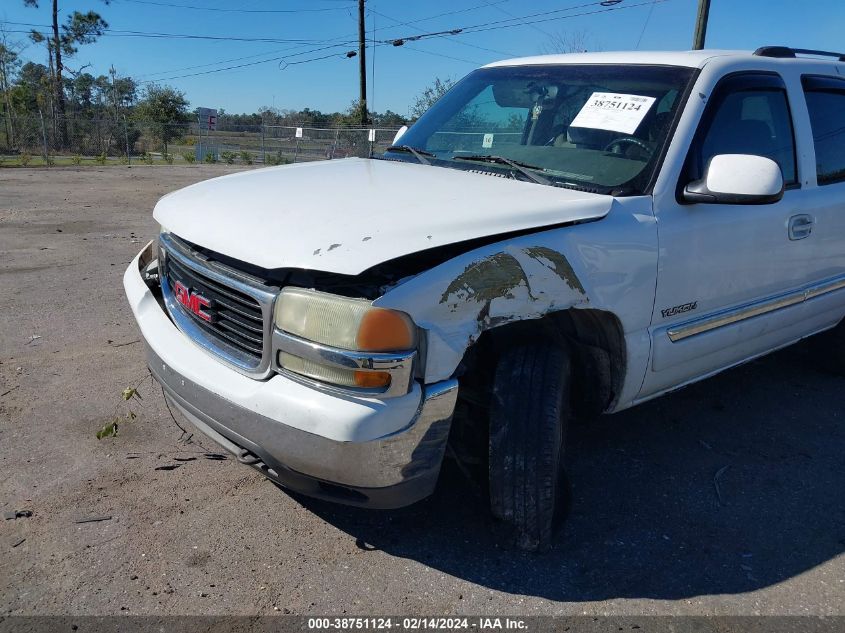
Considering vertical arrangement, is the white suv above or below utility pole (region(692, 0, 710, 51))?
below

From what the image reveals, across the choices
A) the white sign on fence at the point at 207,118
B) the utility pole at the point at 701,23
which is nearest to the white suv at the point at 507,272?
the utility pole at the point at 701,23

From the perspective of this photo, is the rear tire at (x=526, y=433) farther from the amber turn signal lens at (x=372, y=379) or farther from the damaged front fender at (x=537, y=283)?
the amber turn signal lens at (x=372, y=379)

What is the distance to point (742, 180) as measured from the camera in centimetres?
270

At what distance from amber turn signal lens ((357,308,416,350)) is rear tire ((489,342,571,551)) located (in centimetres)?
53

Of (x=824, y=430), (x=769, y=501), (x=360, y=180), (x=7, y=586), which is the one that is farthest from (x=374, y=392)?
(x=824, y=430)

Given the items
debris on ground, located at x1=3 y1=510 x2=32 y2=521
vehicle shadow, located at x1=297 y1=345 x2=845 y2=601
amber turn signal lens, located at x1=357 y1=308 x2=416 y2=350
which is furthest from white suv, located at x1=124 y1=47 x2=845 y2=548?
debris on ground, located at x1=3 y1=510 x2=32 y2=521

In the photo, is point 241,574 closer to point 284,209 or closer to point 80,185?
point 284,209

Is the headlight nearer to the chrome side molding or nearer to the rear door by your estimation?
the chrome side molding

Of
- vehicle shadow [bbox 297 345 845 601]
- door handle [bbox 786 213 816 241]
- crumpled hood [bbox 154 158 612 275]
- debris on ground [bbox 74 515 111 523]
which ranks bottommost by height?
vehicle shadow [bbox 297 345 845 601]

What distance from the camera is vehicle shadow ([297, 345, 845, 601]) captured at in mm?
2535

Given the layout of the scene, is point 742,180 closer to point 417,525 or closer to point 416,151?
point 416,151

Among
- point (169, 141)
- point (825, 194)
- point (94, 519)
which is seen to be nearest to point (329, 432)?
point (94, 519)

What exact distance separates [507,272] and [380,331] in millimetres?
503

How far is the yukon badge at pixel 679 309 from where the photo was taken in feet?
9.42
